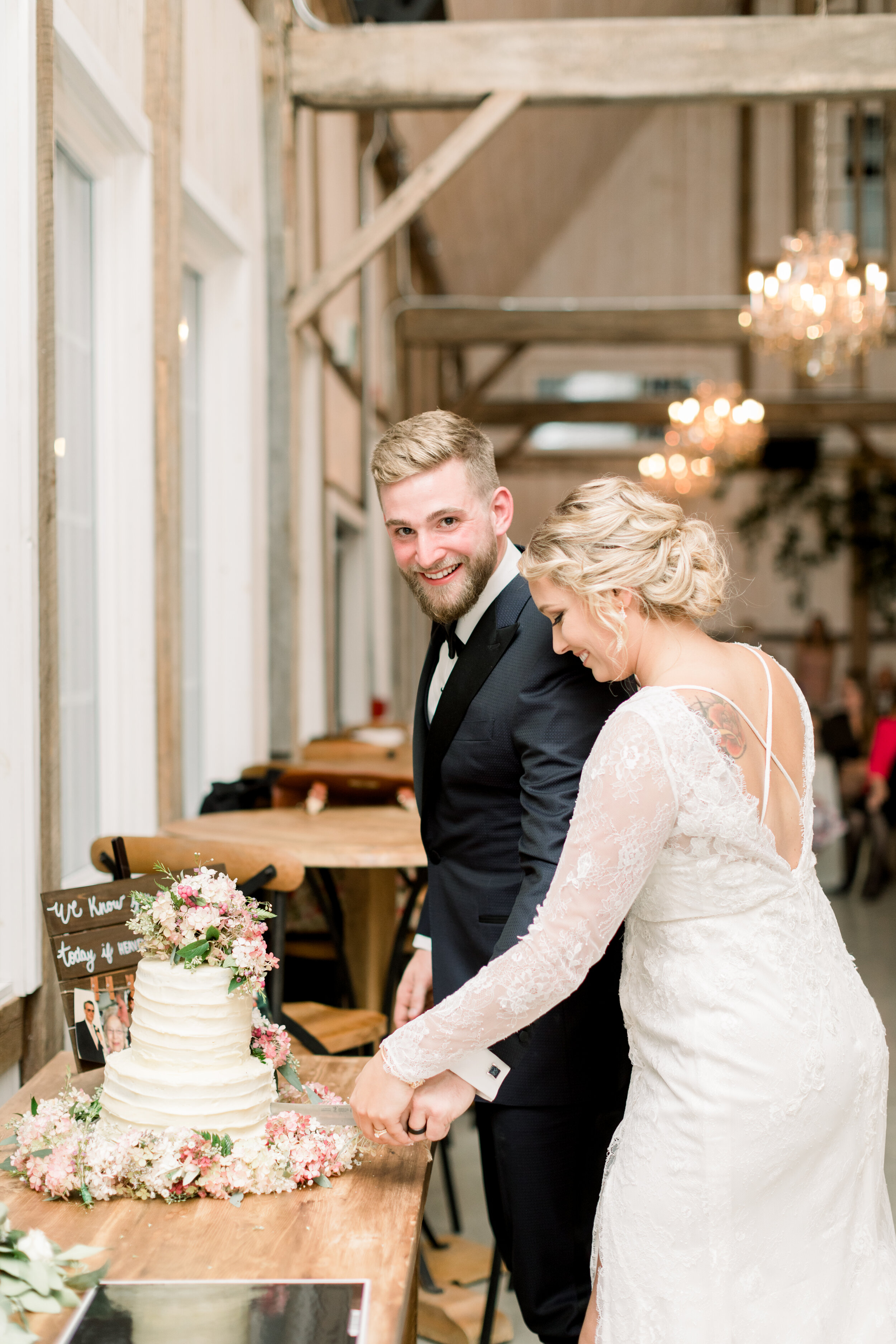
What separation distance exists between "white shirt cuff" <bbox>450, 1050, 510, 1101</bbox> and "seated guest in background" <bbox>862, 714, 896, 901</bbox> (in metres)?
6.21

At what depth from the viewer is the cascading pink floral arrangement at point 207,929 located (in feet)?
4.56

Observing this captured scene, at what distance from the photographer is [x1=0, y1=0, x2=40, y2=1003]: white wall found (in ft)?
7.20

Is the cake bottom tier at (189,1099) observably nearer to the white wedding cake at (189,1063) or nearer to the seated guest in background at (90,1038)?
the white wedding cake at (189,1063)

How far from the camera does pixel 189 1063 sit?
139cm

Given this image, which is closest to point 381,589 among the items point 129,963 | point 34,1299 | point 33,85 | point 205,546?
point 205,546

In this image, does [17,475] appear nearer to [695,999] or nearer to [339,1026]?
[339,1026]

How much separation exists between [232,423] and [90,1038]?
2982mm

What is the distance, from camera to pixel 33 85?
2232mm

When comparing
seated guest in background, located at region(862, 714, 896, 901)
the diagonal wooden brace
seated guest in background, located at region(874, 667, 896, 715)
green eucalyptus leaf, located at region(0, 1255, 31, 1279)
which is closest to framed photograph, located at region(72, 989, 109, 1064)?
green eucalyptus leaf, located at region(0, 1255, 31, 1279)

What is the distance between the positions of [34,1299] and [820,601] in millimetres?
13846

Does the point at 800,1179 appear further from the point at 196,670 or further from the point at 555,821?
the point at 196,670

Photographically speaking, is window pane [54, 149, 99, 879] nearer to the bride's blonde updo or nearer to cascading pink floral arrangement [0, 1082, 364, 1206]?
cascading pink floral arrangement [0, 1082, 364, 1206]

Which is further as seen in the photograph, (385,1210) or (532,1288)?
(532,1288)

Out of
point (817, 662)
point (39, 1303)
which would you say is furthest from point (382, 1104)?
point (817, 662)
